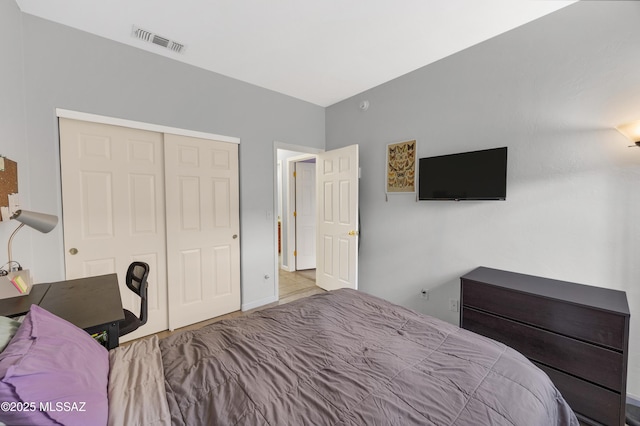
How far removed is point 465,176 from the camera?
2350 millimetres

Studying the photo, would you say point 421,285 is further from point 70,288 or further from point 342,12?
point 70,288

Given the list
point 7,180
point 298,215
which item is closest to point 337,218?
point 298,215

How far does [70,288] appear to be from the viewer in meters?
1.66

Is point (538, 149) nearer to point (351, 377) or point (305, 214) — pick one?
point (351, 377)

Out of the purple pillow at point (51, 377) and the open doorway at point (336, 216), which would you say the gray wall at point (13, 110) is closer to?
the purple pillow at point (51, 377)

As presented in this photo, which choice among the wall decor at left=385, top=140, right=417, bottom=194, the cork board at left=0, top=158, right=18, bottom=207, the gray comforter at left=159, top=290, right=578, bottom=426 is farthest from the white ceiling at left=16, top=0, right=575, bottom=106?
the gray comforter at left=159, top=290, right=578, bottom=426

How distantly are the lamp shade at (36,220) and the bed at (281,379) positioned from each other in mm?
624

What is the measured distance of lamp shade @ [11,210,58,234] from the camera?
1.30 meters

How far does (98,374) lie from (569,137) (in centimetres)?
300

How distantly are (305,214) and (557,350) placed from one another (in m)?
3.84

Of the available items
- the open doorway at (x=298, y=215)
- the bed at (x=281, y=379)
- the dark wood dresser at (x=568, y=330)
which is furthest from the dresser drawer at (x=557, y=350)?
the open doorway at (x=298, y=215)

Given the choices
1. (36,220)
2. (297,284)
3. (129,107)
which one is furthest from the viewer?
(297,284)

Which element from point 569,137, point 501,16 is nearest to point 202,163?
point 501,16

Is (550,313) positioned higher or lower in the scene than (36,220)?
lower
